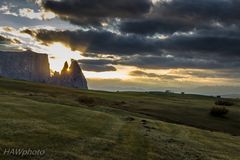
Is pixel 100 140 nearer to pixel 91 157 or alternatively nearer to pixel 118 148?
pixel 118 148

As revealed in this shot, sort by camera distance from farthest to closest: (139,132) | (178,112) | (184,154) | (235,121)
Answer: (178,112), (235,121), (139,132), (184,154)

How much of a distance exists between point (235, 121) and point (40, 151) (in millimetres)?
56085

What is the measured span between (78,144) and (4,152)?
6.87 meters

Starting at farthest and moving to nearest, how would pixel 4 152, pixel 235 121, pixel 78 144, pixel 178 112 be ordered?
1. pixel 178 112
2. pixel 235 121
3. pixel 78 144
4. pixel 4 152

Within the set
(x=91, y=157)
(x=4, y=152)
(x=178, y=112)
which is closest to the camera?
(x=4, y=152)

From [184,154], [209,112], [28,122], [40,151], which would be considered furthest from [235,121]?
[40,151]

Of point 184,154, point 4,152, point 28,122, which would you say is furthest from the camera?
point 28,122

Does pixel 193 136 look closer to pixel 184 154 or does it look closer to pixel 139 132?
pixel 139 132

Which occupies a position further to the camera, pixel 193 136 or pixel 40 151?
pixel 193 136

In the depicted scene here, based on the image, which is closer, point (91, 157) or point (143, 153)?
point (91, 157)

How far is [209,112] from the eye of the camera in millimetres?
78438

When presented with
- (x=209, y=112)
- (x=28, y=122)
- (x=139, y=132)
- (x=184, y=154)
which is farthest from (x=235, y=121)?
(x=28, y=122)

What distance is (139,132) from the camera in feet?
128

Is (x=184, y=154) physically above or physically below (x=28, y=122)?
below
